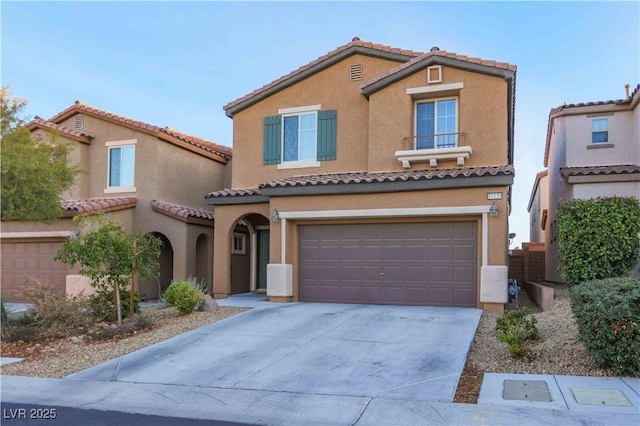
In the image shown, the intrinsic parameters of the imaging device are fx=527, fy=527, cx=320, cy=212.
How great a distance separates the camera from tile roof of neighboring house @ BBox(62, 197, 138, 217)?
16.1 metres

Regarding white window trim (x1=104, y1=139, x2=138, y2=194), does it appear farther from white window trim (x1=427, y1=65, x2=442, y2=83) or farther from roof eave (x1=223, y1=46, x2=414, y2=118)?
white window trim (x1=427, y1=65, x2=442, y2=83)

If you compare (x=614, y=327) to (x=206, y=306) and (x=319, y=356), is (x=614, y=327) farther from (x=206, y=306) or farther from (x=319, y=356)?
(x=206, y=306)

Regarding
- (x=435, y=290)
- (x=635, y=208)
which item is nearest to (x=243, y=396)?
(x=435, y=290)

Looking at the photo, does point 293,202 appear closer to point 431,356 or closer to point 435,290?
point 435,290

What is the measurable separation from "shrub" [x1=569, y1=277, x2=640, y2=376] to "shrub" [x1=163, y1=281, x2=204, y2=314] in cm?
846

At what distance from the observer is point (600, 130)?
16.9 metres

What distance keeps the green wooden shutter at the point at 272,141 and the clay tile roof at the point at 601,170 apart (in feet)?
28.9

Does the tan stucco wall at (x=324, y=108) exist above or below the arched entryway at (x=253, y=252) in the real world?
above

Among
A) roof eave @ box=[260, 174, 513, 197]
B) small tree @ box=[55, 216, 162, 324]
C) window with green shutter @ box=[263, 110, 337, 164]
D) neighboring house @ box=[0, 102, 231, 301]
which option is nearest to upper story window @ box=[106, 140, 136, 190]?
neighboring house @ box=[0, 102, 231, 301]

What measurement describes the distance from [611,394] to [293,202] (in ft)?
31.1

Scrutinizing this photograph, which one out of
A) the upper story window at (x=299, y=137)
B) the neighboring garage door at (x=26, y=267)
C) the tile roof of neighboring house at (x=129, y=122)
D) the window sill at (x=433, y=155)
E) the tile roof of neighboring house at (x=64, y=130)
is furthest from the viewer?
the tile roof of neighboring house at (x=64, y=130)

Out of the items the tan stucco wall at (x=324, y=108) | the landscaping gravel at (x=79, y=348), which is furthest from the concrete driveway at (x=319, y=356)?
the tan stucco wall at (x=324, y=108)

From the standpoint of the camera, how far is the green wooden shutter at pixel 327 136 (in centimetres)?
1628

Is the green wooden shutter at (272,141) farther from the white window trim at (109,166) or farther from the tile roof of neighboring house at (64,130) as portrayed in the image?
the tile roof of neighboring house at (64,130)
